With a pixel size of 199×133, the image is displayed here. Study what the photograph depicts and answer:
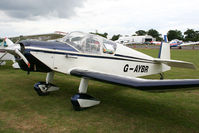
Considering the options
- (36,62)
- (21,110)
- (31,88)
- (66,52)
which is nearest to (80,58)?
(66,52)

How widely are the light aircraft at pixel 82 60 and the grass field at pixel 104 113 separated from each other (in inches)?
18.7

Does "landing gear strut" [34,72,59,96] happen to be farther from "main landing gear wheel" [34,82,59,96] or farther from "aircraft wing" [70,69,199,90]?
"aircraft wing" [70,69,199,90]

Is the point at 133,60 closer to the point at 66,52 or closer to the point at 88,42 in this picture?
the point at 88,42

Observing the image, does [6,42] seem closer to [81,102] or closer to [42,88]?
[42,88]

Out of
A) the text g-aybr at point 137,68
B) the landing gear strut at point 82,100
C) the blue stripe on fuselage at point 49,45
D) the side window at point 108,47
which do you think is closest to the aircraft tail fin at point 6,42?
the blue stripe on fuselage at point 49,45

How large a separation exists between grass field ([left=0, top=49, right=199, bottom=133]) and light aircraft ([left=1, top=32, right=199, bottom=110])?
1.56 ft

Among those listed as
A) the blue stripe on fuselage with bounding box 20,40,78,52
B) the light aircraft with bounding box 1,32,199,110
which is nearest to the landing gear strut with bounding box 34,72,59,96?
the light aircraft with bounding box 1,32,199,110

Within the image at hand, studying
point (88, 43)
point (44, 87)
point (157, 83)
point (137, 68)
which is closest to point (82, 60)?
point (88, 43)

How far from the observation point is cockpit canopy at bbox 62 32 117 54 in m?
5.04

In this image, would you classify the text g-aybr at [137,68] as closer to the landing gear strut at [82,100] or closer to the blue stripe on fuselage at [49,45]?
the landing gear strut at [82,100]

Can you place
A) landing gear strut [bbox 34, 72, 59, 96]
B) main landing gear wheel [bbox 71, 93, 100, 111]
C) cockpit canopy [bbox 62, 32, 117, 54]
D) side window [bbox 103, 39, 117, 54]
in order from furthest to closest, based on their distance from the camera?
landing gear strut [bbox 34, 72, 59, 96] → side window [bbox 103, 39, 117, 54] → cockpit canopy [bbox 62, 32, 117, 54] → main landing gear wheel [bbox 71, 93, 100, 111]

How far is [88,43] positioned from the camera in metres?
5.10

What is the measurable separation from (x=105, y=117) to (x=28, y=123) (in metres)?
1.71

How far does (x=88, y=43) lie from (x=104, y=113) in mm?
2109
